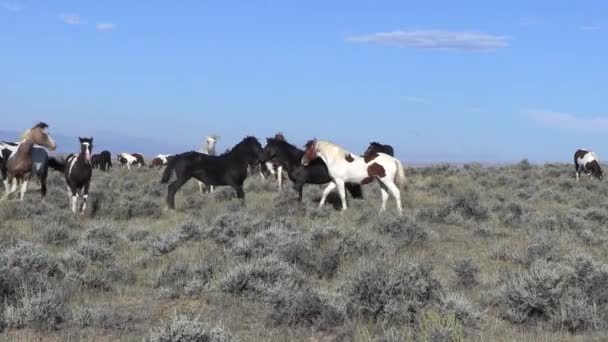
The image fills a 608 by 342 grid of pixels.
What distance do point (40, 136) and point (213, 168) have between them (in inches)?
176

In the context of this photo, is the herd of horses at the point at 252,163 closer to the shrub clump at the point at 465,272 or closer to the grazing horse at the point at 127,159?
the shrub clump at the point at 465,272

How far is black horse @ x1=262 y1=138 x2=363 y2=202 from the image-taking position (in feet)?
56.5

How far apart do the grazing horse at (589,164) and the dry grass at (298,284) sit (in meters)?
21.4

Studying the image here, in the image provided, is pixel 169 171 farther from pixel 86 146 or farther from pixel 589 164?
pixel 589 164

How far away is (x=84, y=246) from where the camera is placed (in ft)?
30.3

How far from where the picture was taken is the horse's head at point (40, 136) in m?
17.0

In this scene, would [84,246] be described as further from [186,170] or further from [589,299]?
[186,170]

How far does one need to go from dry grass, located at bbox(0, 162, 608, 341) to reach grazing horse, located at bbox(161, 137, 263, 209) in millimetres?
4712

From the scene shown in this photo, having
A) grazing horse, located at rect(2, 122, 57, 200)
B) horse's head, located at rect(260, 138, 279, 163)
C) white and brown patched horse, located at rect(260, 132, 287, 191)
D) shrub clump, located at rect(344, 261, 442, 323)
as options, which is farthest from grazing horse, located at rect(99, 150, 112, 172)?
shrub clump, located at rect(344, 261, 442, 323)

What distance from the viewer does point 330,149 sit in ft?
54.7

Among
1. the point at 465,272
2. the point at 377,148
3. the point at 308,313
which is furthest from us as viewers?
the point at 377,148

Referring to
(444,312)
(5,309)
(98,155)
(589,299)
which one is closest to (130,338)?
(5,309)

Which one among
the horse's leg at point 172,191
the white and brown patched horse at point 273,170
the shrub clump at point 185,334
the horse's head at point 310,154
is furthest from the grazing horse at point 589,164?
the shrub clump at point 185,334

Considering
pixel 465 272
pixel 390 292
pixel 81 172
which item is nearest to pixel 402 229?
pixel 465 272
